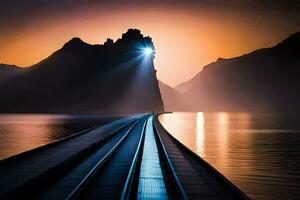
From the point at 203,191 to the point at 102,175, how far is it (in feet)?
15.8

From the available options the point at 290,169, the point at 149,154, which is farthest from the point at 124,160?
the point at 290,169

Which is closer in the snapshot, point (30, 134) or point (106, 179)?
point (106, 179)

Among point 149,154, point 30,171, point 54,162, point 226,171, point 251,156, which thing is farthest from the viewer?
point 251,156

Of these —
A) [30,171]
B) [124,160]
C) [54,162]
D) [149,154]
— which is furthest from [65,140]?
[30,171]

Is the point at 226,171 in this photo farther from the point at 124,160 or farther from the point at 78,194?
the point at 78,194

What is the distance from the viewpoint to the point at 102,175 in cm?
1728

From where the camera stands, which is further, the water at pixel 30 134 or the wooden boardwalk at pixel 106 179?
the water at pixel 30 134

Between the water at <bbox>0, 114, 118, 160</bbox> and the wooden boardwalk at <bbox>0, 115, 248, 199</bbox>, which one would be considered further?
the water at <bbox>0, 114, 118, 160</bbox>

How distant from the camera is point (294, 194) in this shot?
1708 cm

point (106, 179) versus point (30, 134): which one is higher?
point (30, 134)

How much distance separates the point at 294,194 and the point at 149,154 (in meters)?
10.9

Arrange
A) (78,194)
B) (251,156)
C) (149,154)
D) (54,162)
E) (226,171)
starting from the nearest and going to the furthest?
(78,194) → (54,162) → (226,171) → (149,154) → (251,156)

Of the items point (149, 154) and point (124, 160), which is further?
point (149, 154)

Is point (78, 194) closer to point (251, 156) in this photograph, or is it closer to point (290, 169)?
point (290, 169)
